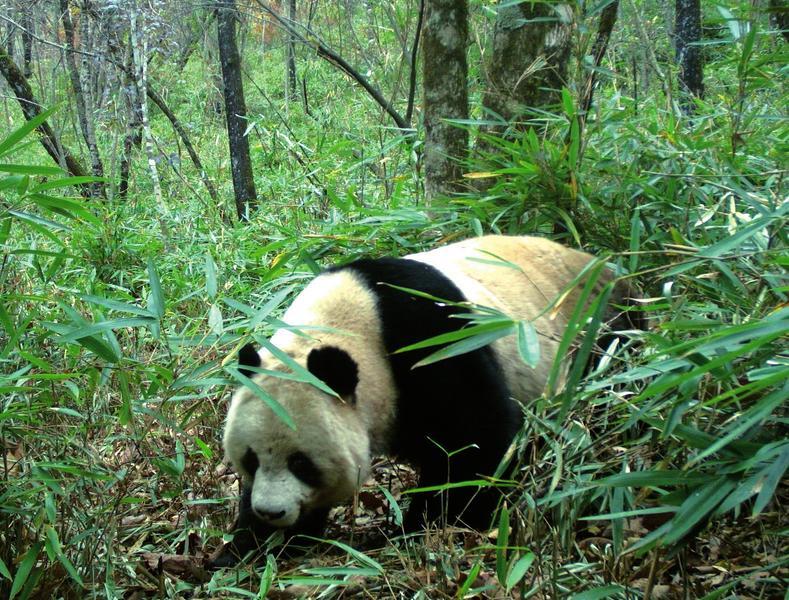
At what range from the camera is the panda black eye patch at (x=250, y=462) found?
3254 mm

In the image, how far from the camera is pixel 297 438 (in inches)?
125

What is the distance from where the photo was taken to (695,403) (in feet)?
7.55

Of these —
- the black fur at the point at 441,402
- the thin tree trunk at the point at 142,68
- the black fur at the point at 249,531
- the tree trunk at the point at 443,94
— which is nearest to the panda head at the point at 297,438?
the black fur at the point at 249,531

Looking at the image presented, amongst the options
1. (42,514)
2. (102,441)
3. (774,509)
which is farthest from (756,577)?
(102,441)

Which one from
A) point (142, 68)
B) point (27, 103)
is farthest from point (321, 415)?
point (27, 103)

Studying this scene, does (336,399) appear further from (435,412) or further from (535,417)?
(535,417)

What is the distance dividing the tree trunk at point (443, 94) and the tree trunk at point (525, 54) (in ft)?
1.01

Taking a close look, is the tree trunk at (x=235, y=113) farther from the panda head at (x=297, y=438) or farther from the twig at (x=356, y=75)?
the panda head at (x=297, y=438)

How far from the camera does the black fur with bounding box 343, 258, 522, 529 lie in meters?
3.45

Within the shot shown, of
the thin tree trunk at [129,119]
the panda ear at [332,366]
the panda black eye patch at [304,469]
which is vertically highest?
the thin tree trunk at [129,119]

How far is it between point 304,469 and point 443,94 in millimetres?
3052

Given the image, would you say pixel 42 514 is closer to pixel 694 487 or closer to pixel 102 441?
pixel 102 441

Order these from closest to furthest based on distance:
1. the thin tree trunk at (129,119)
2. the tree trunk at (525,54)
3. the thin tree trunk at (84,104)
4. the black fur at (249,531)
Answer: the black fur at (249,531)
the tree trunk at (525,54)
the thin tree trunk at (129,119)
the thin tree trunk at (84,104)

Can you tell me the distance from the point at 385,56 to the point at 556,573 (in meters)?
7.00
